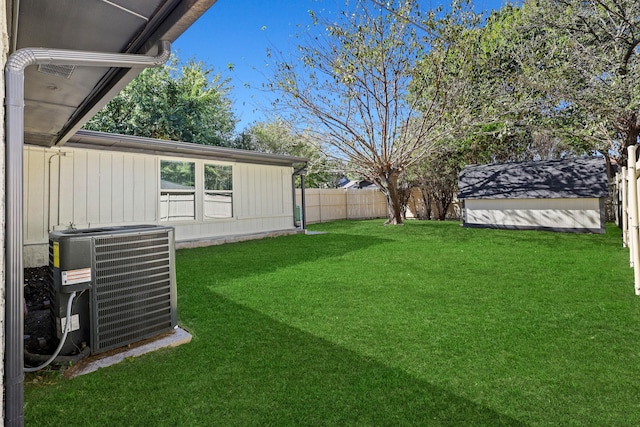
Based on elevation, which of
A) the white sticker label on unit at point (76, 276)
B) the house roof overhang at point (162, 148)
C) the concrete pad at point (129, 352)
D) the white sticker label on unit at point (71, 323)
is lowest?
the concrete pad at point (129, 352)

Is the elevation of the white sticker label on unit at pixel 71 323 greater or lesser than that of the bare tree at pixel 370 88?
lesser

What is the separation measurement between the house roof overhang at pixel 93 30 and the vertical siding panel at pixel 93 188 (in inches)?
134

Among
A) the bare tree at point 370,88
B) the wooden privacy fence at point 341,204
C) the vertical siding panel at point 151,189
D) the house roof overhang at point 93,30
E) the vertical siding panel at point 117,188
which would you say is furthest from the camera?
the wooden privacy fence at point 341,204

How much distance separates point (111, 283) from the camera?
7.98ft

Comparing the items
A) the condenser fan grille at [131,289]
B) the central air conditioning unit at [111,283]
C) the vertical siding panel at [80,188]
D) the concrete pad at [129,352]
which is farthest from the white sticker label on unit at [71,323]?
the vertical siding panel at [80,188]

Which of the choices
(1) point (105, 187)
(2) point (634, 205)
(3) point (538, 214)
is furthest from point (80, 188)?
(3) point (538, 214)

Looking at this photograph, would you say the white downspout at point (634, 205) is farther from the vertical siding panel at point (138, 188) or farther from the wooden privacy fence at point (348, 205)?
the wooden privacy fence at point (348, 205)

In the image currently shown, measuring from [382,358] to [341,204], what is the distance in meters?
14.6

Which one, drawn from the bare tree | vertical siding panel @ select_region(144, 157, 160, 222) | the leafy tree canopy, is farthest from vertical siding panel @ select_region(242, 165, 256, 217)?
the leafy tree canopy

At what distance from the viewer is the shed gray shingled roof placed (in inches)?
380

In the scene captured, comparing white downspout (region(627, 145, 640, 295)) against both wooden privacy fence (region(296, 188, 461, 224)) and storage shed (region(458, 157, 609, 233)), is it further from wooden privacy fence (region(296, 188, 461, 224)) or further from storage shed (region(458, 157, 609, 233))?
wooden privacy fence (region(296, 188, 461, 224))

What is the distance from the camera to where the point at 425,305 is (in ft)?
11.5

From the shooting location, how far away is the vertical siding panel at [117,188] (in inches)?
260

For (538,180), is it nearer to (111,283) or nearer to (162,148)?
(162,148)
